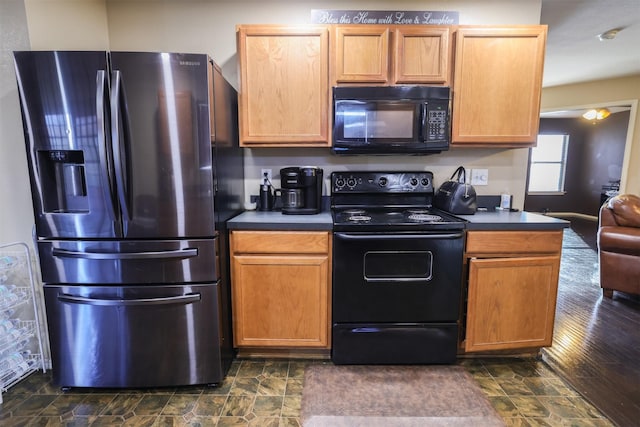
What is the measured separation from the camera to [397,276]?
6.14ft

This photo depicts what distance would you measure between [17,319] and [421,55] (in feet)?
9.45

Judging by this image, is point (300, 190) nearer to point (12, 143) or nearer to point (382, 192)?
point (382, 192)

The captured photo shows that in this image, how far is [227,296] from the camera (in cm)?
190

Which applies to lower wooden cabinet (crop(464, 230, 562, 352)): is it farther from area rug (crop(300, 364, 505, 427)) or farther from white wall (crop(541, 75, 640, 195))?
white wall (crop(541, 75, 640, 195))

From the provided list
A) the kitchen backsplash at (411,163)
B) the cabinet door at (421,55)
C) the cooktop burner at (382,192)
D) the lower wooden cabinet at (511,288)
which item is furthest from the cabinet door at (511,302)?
the cabinet door at (421,55)

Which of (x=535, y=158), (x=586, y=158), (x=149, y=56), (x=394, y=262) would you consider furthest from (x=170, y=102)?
(x=586, y=158)

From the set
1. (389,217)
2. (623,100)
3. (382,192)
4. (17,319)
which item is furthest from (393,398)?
(623,100)

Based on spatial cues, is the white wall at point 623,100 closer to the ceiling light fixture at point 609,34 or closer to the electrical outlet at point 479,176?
the ceiling light fixture at point 609,34

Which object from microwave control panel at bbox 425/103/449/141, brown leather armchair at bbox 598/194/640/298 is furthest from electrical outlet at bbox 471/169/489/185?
brown leather armchair at bbox 598/194/640/298

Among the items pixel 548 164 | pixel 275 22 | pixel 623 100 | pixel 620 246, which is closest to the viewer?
pixel 275 22

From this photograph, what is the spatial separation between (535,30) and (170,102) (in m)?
2.18

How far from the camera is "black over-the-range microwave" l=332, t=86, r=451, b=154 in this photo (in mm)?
1964

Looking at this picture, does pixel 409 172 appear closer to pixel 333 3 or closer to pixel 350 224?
pixel 350 224

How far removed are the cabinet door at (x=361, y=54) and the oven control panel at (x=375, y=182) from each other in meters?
0.63
